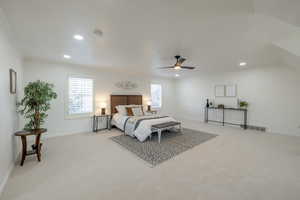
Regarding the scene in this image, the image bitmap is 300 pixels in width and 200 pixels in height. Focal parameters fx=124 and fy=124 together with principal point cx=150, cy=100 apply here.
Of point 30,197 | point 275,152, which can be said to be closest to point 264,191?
point 275,152

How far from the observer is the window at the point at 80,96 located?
4.65 metres

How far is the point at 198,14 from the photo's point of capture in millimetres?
1813

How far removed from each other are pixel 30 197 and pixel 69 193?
0.48 m

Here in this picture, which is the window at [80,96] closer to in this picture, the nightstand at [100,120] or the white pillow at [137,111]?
the nightstand at [100,120]

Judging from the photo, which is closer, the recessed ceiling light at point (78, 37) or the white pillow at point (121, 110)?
the recessed ceiling light at point (78, 37)

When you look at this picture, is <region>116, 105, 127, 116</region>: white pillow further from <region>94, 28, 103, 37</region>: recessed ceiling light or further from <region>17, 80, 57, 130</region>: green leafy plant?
<region>94, 28, 103, 37</region>: recessed ceiling light

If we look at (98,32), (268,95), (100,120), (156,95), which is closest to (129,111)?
(100,120)

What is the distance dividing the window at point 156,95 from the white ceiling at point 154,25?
4047 millimetres

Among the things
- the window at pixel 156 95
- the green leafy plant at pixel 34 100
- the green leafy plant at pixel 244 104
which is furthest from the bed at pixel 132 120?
the green leafy plant at pixel 244 104

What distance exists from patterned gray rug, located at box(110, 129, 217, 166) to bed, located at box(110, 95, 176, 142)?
0.25 metres

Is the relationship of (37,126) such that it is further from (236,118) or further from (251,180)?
(236,118)

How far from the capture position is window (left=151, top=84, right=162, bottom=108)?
736 centimetres

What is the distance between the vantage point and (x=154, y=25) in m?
2.12

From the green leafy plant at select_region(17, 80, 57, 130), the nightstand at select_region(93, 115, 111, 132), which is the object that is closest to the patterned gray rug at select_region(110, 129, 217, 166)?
the nightstand at select_region(93, 115, 111, 132)
